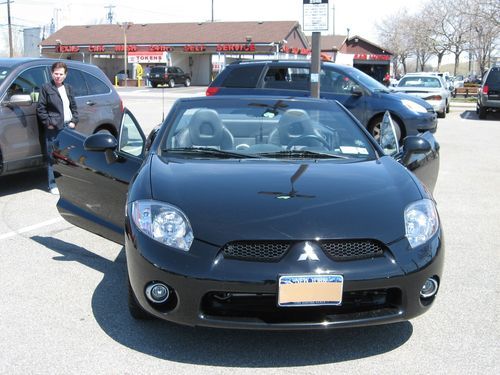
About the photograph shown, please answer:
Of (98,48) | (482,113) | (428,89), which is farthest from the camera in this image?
(98,48)

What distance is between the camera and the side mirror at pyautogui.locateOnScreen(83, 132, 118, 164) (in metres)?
4.48

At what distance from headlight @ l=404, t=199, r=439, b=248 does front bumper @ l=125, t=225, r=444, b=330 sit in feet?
0.27

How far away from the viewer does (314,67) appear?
32.6 ft

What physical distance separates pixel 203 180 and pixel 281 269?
34.4 inches

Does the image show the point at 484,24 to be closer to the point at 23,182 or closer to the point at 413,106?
the point at 413,106

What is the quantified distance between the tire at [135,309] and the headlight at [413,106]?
8.98m

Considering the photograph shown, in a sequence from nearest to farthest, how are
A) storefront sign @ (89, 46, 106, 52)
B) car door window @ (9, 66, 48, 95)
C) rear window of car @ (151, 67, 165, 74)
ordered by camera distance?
car door window @ (9, 66, 48, 95)
rear window of car @ (151, 67, 165, 74)
storefront sign @ (89, 46, 106, 52)

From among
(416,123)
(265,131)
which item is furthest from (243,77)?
(265,131)

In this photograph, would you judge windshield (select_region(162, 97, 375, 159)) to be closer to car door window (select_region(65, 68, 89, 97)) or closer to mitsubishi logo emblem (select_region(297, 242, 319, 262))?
mitsubishi logo emblem (select_region(297, 242, 319, 262))

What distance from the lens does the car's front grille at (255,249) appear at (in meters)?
3.13

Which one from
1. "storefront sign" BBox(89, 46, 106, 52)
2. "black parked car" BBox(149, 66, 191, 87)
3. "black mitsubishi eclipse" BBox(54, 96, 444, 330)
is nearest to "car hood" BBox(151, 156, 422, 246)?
"black mitsubishi eclipse" BBox(54, 96, 444, 330)

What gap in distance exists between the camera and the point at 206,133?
454 centimetres

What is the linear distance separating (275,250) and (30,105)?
5547 mm

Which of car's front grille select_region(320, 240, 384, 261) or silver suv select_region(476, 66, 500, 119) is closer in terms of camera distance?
car's front grille select_region(320, 240, 384, 261)
